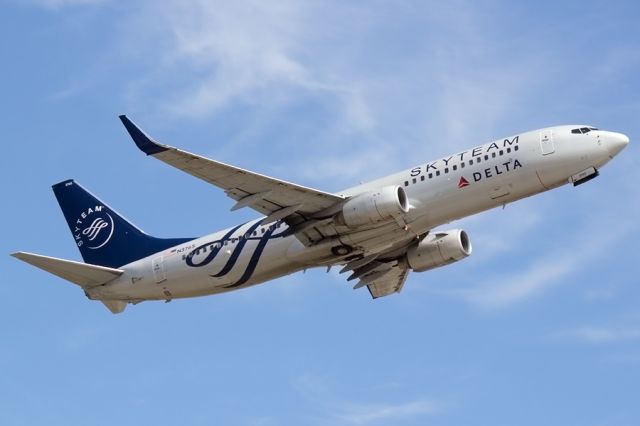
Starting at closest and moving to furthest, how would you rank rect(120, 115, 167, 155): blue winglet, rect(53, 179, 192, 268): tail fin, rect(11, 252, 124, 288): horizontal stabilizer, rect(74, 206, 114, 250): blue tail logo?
rect(120, 115, 167, 155): blue winglet, rect(11, 252, 124, 288): horizontal stabilizer, rect(53, 179, 192, 268): tail fin, rect(74, 206, 114, 250): blue tail logo

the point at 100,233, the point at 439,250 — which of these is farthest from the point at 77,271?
the point at 439,250

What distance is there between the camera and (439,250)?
61.8m

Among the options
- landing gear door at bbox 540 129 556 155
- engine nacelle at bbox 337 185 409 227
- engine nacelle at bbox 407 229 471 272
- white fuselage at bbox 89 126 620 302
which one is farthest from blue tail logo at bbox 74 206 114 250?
landing gear door at bbox 540 129 556 155

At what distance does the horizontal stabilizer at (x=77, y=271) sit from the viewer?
58.9 m

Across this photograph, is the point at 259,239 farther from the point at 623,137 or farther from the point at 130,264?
the point at 623,137

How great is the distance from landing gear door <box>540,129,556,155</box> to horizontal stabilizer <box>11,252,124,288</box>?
70.4ft

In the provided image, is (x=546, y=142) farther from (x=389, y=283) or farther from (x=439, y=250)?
(x=389, y=283)

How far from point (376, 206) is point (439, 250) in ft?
27.7

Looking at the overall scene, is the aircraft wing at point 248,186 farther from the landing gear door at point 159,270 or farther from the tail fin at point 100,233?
the tail fin at point 100,233

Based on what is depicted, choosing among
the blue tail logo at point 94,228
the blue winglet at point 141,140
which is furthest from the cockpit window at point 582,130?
the blue tail logo at point 94,228

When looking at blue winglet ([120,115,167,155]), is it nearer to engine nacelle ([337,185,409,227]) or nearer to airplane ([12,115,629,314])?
airplane ([12,115,629,314])

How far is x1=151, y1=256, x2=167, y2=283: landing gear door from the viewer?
60.4 meters

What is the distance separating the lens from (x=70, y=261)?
6003 centimetres

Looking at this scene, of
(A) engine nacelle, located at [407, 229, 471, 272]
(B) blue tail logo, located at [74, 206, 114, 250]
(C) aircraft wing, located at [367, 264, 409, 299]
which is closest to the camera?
(A) engine nacelle, located at [407, 229, 471, 272]
